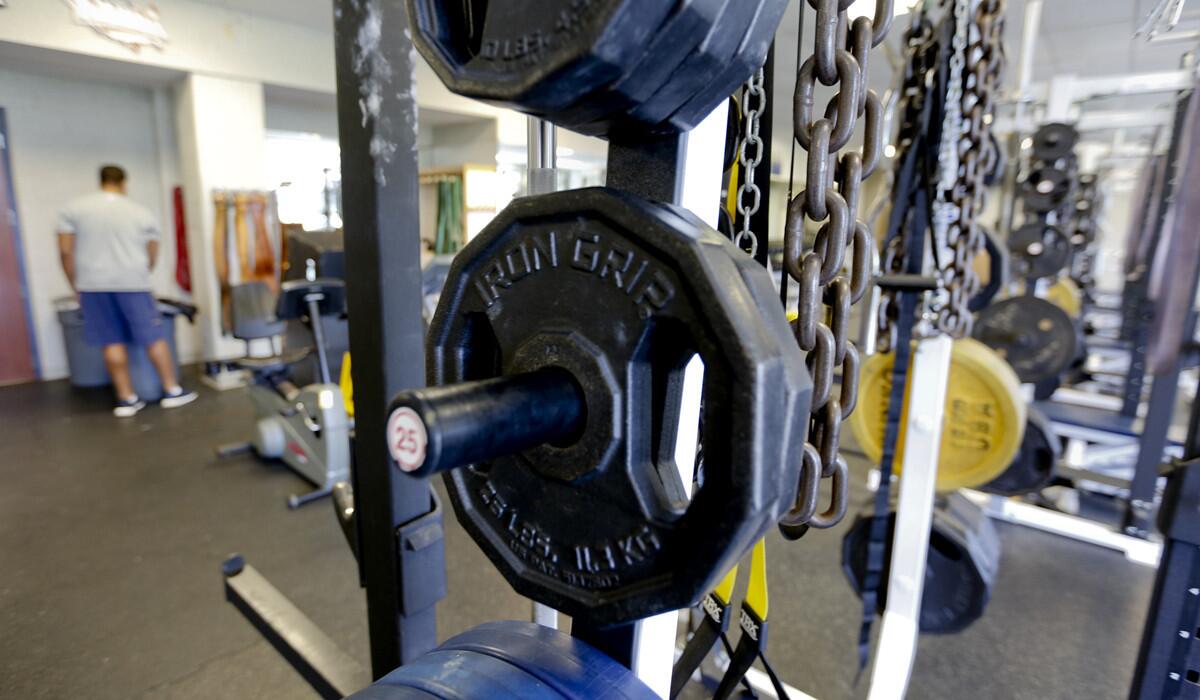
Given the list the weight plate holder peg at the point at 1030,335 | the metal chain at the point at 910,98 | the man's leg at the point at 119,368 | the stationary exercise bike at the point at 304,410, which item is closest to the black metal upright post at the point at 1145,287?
the weight plate holder peg at the point at 1030,335

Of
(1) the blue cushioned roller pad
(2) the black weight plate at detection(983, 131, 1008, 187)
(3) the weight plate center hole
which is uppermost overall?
(2) the black weight plate at detection(983, 131, 1008, 187)

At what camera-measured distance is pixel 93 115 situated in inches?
173

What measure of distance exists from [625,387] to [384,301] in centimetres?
50

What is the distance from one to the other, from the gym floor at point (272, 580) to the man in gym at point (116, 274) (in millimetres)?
1006

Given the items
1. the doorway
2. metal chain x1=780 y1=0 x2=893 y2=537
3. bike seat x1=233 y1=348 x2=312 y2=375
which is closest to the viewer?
metal chain x1=780 y1=0 x2=893 y2=537

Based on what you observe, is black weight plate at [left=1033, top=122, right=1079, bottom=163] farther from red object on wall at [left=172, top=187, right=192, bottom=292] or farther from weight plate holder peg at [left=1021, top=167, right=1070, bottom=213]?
red object on wall at [left=172, top=187, right=192, bottom=292]

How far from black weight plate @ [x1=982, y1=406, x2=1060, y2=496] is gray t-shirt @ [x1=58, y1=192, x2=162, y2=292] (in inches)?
168

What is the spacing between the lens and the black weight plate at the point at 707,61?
321 millimetres

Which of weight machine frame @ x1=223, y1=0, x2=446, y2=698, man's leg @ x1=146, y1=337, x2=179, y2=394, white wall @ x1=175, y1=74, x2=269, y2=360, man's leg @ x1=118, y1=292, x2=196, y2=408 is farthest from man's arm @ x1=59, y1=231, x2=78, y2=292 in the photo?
weight machine frame @ x1=223, y1=0, x2=446, y2=698

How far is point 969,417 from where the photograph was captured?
63.8 inches

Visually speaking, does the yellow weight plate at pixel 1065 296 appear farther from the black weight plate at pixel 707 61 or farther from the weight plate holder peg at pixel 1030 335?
the black weight plate at pixel 707 61

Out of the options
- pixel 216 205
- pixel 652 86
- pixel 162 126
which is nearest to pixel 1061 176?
pixel 652 86

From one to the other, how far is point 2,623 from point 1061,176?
441cm

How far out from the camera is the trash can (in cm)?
388
